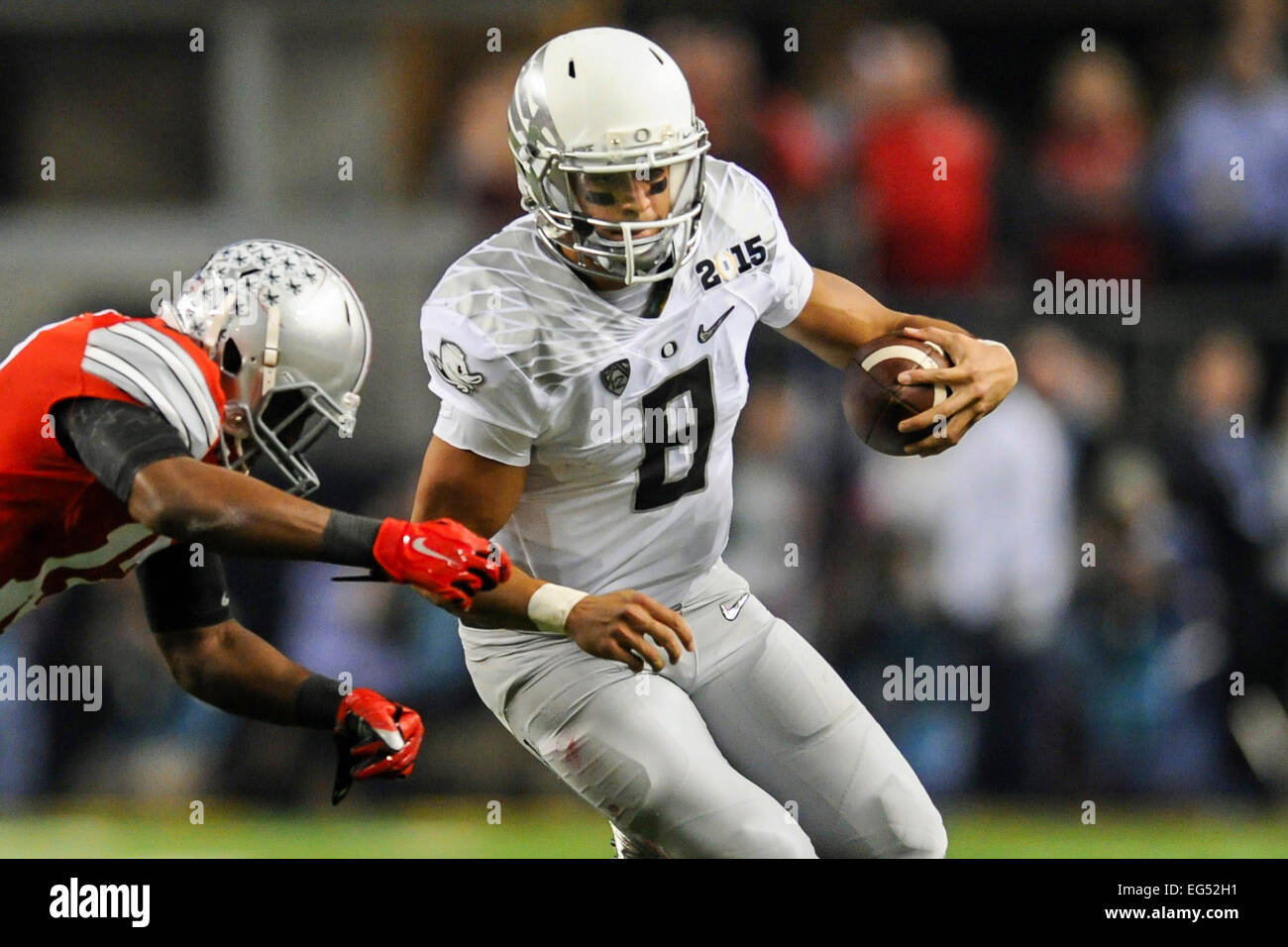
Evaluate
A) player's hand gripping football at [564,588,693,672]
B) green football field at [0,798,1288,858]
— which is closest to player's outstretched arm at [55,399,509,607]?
player's hand gripping football at [564,588,693,672]

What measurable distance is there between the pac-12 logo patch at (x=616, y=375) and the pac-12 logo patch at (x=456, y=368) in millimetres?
263

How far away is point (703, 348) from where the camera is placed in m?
4.13

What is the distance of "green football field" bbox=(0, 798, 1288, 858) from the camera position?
6.88m

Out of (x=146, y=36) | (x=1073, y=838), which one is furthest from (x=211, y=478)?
(x=146, y=36)

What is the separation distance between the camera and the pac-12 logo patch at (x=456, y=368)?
153 inches

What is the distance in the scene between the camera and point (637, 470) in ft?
13.4

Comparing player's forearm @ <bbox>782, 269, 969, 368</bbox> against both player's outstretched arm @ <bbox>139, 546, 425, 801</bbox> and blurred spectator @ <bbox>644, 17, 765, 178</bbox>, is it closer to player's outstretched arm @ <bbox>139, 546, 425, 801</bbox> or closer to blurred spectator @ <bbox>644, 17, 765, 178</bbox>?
player's outstretched arm @ <bbox>139, 546, 425, 801</bbox>

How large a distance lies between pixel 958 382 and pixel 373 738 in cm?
143

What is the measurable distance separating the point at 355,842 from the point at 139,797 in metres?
1.04

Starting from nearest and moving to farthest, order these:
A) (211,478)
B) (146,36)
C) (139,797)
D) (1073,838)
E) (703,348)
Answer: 1. (211,478)
2. (703,348)
3. (1073,838)
4. (139,797)
5. (146,36)

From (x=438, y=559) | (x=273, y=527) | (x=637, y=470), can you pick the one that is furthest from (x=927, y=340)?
(x=273, y=527)

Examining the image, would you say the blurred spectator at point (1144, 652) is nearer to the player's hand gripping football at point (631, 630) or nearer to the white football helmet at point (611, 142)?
the white football helmet at point (611, 142)

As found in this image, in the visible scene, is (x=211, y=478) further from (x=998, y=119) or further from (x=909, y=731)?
(x=998, y=119)

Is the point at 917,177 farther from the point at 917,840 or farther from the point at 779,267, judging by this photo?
the point at 917,840
